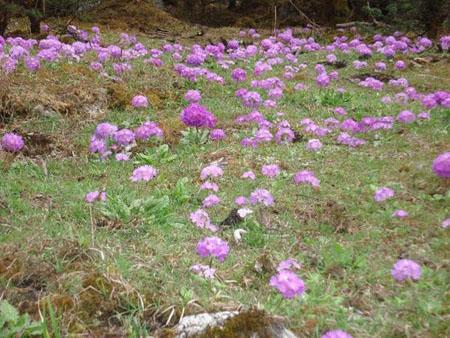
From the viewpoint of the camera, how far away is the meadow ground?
337 centimetres

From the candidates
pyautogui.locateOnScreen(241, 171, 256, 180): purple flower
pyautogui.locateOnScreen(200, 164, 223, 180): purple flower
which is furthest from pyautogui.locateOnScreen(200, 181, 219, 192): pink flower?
pyautogui.locateOnScreen(241, 171, 256, 180): purple flower

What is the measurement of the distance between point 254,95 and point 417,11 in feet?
27.0

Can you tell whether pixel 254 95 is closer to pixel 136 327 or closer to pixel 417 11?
pixel 136 327

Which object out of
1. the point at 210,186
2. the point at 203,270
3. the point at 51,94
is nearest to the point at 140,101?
the point at 51,94

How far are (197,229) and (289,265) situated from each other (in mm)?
1109

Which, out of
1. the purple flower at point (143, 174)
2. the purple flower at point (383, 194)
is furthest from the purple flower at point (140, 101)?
the purple flower at point (383, 194)

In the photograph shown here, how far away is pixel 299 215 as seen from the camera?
16.6 feet

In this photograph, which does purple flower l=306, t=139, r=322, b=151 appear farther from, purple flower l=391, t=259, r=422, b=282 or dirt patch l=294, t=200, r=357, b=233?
purple flower l=391, t=259, r=422, b=282

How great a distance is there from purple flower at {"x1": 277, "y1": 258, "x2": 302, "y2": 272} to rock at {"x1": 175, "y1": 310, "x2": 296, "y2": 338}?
61 cm

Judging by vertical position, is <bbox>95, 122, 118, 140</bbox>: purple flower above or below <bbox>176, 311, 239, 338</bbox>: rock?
below

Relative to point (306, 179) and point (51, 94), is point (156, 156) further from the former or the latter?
point (51, 94)

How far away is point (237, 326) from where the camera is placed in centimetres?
310

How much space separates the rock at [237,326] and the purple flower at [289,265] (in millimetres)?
609

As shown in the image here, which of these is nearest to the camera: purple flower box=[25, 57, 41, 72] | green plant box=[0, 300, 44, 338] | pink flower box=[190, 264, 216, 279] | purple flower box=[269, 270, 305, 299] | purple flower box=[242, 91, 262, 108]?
green plant box=[0, 300, 44, 338]
